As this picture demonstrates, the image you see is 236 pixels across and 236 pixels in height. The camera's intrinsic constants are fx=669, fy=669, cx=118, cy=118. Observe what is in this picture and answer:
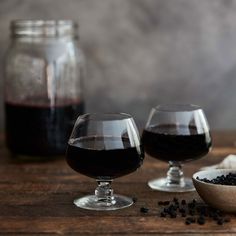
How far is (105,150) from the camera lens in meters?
1.36

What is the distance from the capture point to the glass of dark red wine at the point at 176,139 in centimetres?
155

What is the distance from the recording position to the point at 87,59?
228 cm

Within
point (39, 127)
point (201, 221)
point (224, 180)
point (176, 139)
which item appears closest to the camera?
point (201, 221)

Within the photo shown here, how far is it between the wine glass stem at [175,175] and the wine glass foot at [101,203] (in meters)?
0.17

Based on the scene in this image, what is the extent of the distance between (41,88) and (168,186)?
0.52 meters

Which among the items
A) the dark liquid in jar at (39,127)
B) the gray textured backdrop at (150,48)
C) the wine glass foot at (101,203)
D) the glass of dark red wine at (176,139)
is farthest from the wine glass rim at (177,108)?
the gray textured backdrop at (150,48)

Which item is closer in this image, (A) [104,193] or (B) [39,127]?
(A) [104,193]

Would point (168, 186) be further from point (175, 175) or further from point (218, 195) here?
point (218, 195)

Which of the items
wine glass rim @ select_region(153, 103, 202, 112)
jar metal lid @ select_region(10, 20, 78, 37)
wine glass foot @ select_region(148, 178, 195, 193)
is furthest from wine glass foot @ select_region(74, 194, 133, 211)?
jar metal lid @ select_region(10, 20, 78, 37)

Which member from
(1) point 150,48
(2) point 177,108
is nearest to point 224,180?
(2) point 177,108

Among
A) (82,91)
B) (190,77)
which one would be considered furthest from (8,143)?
(190,77)

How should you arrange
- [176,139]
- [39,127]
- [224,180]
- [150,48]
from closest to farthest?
[224,180], [176,139], [39,127], [150,48]

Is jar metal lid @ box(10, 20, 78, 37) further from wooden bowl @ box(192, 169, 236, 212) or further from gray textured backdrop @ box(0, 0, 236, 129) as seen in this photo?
wooden bowl @ box(192, 169, 236, 212)

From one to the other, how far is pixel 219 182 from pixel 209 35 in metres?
0.96
